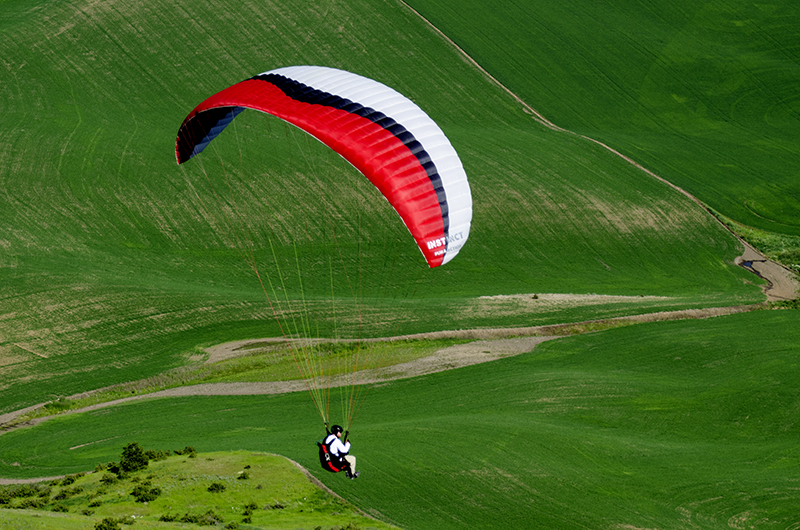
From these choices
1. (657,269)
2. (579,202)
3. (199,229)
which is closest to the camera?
(199,229)

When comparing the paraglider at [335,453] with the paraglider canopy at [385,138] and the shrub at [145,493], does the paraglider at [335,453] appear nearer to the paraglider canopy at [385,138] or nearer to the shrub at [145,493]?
the paraglider canopy at [385,138]

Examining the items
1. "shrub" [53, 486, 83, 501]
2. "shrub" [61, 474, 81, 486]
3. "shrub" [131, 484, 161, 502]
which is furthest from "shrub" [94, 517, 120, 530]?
"shrub" [61, 474, 81, 486]

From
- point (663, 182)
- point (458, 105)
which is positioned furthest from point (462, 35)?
point (663, 182)

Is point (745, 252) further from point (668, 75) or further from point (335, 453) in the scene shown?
point (335, 453)

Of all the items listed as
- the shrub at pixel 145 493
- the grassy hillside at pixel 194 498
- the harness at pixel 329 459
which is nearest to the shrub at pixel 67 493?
the grassy hillside at pixel 194 498

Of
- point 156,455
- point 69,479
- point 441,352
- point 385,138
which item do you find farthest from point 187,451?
point 441,352

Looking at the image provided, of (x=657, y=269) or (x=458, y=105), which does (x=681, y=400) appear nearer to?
(x=657, y=269)

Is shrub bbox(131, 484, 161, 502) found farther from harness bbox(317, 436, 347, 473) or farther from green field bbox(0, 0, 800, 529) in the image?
harness bbox(317, 436, 347, 473)
